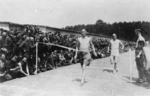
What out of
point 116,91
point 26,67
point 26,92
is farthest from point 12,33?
point 116,91

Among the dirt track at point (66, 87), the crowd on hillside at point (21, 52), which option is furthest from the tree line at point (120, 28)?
the dirt track at point (66, 87)

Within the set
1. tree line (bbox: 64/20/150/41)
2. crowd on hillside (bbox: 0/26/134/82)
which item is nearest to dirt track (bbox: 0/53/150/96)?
crowd on hillside (bbox: 0/26/134/82)

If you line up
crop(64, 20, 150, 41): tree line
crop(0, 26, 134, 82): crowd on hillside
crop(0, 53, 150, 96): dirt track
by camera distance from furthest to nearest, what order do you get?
crop(64, 20, 150, 41): tree line
crop(0, 26, 134, 82): crowd on hillside
crop(0, 53, 150, 96): dirt track

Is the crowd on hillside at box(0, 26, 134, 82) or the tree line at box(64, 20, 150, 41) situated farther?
the tree line at box(64, 20, 150, 41)

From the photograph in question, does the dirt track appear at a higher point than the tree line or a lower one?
lower

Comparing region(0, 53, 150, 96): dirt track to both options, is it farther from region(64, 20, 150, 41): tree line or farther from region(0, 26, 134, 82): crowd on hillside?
region(64, 20, 150, 41): tree line

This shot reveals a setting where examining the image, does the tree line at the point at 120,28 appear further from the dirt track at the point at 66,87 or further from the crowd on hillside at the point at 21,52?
the dirt track at the point at 66,87

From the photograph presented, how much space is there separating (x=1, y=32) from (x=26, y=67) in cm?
142

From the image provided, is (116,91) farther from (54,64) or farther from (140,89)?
(54,64)

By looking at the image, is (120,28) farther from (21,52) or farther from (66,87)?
(66,87)

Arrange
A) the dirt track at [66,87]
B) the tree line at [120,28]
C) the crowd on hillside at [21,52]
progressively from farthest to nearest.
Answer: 1. the tree line at [120,28]
2. the crowd on hillside at [21,52]
3. the dirt track at [66,87]

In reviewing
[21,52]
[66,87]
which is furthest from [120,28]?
[66,87]

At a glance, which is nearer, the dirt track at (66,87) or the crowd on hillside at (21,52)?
the dirt track at (66,87)

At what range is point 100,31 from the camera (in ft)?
211
